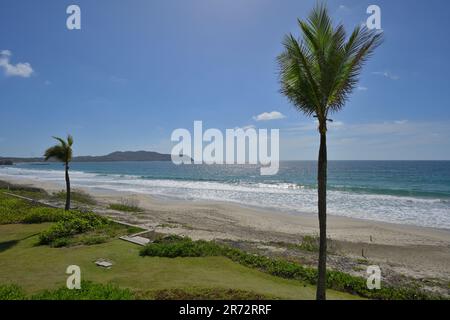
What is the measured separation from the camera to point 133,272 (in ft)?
24.4

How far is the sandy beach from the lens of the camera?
10125 mm

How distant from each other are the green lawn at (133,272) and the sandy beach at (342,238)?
304 centimetres

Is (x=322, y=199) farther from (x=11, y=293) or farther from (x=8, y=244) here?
(x=8, y=244)

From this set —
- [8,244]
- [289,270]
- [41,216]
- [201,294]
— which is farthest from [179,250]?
[41,216]

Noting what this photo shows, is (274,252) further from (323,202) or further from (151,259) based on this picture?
(323,202)

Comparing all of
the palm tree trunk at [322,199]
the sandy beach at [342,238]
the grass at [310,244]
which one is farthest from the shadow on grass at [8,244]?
the grass at [310,244]

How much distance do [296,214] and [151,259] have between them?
57.0ft

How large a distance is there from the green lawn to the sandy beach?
9.98ft

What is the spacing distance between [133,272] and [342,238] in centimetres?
1246

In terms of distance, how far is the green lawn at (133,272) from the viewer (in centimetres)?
657

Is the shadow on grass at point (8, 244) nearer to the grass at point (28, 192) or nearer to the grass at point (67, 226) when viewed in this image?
the grass at point (67, 226)

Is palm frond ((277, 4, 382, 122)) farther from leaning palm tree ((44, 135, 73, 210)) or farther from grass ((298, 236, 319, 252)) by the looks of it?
leaning palm tree ((44, 135, 73, 210))

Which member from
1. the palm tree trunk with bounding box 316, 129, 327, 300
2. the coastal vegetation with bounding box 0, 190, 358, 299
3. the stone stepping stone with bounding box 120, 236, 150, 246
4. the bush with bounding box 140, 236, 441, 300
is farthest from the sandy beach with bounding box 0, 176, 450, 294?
the palm tree trunk with bounding box 316, 129, 327, 300
